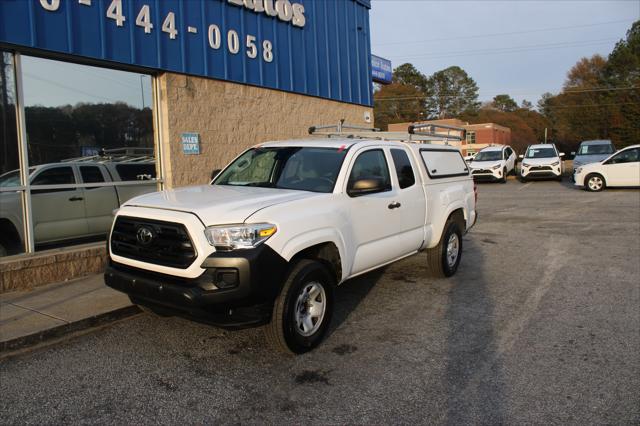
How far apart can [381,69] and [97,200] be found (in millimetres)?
15927

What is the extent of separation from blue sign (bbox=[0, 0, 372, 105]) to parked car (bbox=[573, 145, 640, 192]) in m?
9.85

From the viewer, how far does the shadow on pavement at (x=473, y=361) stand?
3480 mm

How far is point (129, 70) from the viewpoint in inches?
324

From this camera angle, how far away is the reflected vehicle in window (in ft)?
22.0

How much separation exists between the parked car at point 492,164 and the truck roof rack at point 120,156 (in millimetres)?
17753

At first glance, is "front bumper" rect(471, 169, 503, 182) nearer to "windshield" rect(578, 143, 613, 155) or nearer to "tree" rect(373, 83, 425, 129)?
"windshield" rect(578, 143, 613, 155)

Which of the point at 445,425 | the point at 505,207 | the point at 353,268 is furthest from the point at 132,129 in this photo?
the point at 505,207

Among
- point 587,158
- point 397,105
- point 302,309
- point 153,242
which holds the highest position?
point 397,105

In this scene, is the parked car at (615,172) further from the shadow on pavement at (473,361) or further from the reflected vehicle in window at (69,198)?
the reflected vehicle in window at (69,198)

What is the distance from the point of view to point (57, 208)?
287 inches

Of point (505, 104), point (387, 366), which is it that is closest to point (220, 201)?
point (387, 366)

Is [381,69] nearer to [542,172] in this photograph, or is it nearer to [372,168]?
[542,172]

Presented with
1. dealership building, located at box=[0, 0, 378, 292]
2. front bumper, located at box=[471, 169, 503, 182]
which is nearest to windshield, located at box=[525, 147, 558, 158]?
front bumper, located at box=[471, 169, 503, 182]

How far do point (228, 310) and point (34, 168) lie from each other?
4.54 m
